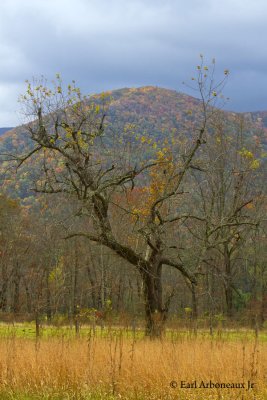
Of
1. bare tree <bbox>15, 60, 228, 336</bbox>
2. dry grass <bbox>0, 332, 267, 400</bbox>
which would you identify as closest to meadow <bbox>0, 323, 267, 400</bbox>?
dry grass <bbox>0, 332, 267, 400</bbox>

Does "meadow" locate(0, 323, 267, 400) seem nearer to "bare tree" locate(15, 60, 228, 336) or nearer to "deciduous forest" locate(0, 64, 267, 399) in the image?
"deciduous forest" locate(0, 64, 267, 399)

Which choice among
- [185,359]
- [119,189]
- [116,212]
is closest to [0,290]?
[116,212]

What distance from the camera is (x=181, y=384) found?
7605 mm

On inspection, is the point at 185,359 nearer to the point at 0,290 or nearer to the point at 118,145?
the point at 118,145

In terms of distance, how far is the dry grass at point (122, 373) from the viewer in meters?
7.36

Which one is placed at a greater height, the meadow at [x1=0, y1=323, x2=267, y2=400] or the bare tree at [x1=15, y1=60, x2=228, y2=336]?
the bare tree at [x1=15, y1=60, x2=228, y2=336]

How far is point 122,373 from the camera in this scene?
7957 millimetres

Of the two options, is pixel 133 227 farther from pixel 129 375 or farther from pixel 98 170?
pixel 129 375

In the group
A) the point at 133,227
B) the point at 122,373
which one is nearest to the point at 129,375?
the point at 122,373

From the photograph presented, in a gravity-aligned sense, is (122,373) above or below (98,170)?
below

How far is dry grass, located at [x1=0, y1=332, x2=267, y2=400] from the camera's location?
7.36m

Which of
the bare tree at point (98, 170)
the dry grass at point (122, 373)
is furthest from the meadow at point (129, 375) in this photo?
the bare tree at point (98, 170)

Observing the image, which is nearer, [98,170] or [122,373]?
[122,373]

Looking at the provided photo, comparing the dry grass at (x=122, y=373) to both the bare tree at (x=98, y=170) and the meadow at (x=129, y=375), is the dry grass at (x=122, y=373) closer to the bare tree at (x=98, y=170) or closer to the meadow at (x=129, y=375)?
the meadow at (x=129, y=375)
